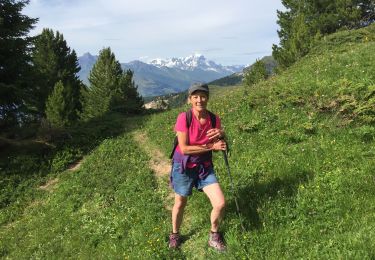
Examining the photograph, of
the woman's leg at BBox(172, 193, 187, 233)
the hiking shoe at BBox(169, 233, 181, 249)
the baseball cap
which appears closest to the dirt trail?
the hiking shoe at BBox(169, 233, 181, 249)

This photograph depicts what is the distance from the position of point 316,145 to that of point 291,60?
3387cm

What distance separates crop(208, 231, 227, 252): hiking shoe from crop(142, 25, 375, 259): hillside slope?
0.16m

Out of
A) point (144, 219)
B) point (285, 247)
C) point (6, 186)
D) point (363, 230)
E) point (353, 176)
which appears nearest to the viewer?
point (363, 230)

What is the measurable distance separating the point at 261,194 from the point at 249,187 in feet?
2.08

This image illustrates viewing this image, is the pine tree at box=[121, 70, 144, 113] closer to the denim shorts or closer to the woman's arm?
the denim shorts

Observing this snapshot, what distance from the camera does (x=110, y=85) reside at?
45.6 meters

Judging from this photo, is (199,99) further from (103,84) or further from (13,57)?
(103,84)

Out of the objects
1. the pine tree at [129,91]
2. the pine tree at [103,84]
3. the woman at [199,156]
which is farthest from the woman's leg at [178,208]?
the pine tree at [129,91]

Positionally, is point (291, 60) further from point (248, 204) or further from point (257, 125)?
point (248, 204)

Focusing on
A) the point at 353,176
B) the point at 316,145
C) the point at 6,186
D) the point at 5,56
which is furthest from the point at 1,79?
the point at 353,176

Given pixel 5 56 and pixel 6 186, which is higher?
pixel 5 56

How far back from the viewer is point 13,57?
1927 cm

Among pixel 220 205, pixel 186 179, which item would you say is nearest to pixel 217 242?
pixel 220 205

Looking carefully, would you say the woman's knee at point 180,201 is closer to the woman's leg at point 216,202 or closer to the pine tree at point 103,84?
the woman's leg at point 216,202
